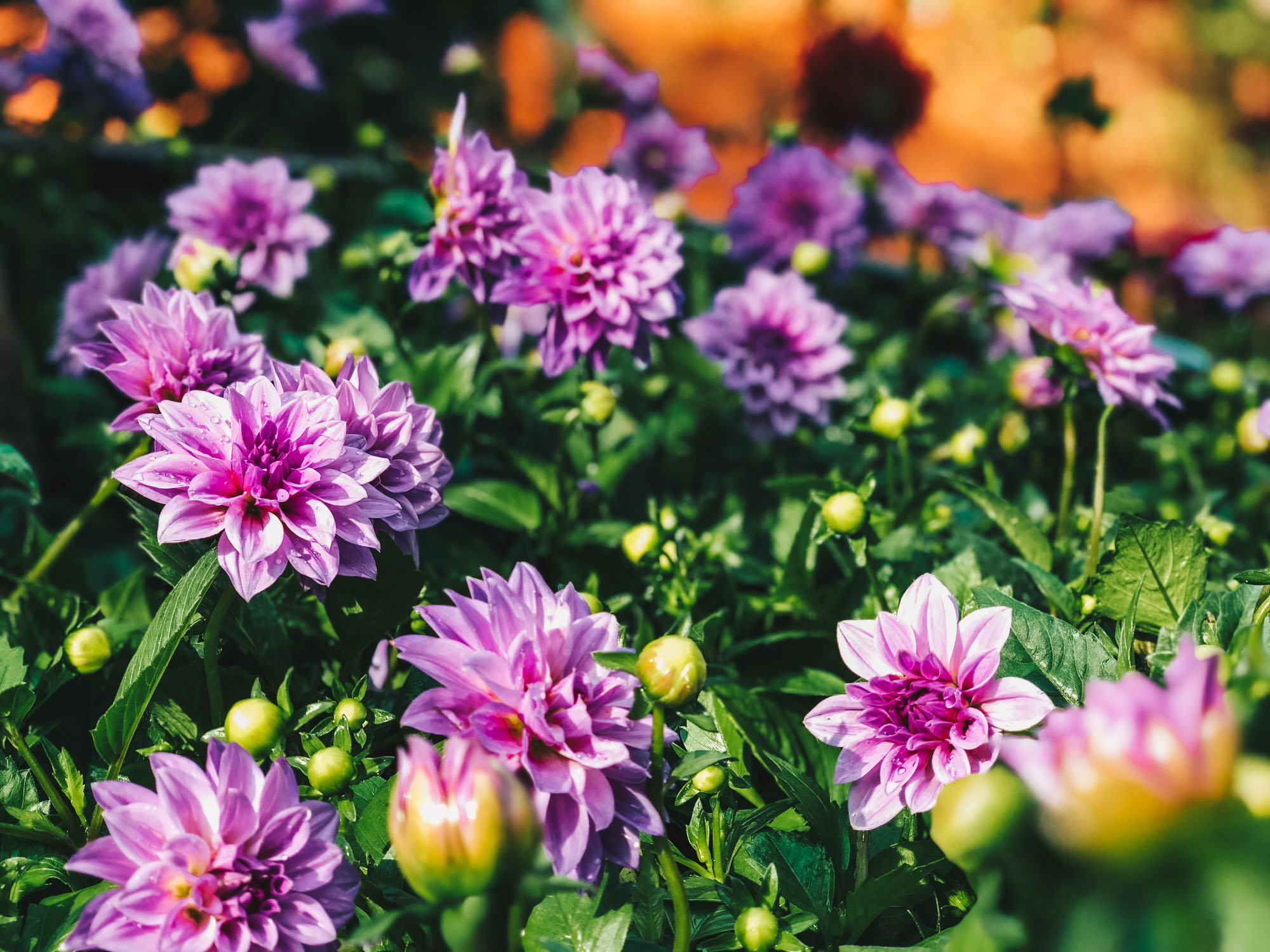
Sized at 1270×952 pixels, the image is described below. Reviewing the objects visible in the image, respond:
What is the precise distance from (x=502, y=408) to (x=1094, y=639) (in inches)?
37.5

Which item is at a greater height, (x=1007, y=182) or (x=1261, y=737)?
(x=1261, y=737)

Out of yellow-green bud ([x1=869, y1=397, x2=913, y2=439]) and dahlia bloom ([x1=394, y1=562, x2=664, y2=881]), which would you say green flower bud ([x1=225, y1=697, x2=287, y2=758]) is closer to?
dahlia bloom ([x1=394, y1=562, x2=664, y2=881])

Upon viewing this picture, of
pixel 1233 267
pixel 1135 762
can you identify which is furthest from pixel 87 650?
→ pixel 1233 267

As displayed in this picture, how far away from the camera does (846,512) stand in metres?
1.07

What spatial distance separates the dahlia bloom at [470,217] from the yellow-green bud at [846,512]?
0.56m

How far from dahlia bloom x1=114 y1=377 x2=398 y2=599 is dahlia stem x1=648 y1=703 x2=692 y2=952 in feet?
1.02

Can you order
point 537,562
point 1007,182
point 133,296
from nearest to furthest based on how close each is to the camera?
point 537,562
point 133,296
point 1007,182

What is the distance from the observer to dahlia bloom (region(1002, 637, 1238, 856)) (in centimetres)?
45

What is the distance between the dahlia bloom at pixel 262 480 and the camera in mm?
821

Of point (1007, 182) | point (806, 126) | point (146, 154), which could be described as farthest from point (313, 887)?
point (1007, 182)

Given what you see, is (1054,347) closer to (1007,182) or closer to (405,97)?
(405,97)

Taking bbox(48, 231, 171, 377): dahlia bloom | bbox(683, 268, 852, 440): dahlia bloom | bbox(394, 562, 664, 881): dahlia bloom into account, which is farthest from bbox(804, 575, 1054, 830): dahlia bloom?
bbox(48, 231, 171, 377): dahlia bloom

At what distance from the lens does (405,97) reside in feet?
12.1

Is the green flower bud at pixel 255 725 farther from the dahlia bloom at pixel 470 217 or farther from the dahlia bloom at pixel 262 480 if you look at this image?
the dahlia bloom at pixel 470 217
